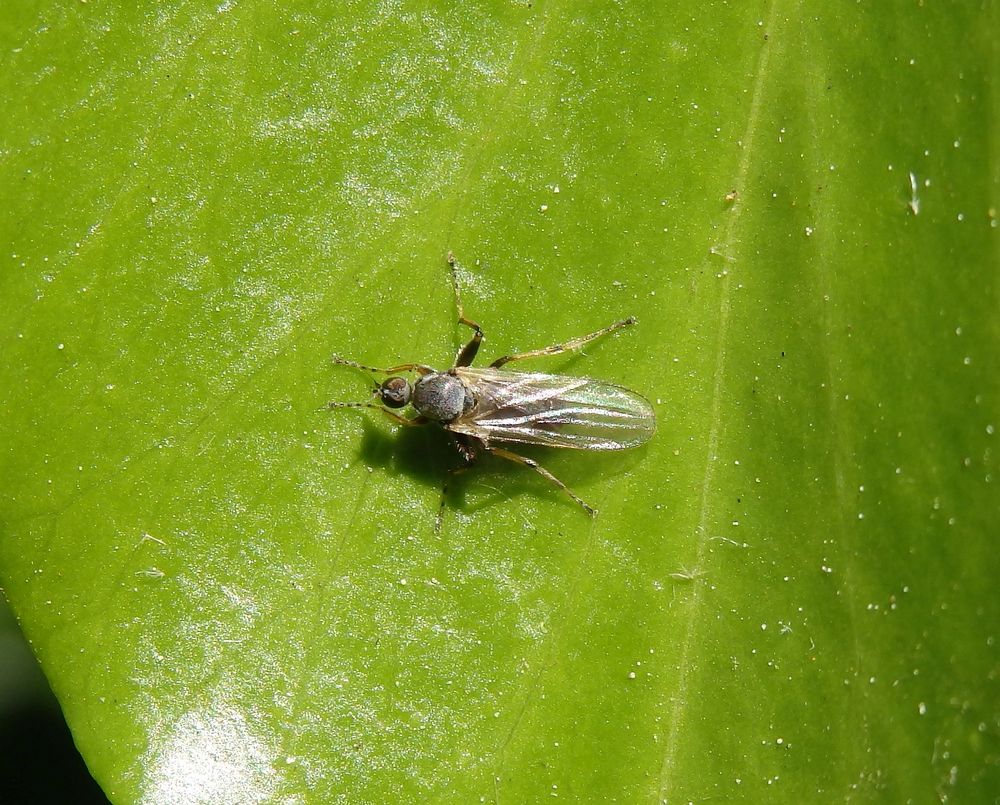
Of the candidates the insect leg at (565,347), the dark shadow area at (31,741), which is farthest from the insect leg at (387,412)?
the dark shadow area at (31,741)

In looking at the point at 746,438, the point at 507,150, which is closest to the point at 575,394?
the point at 746,438

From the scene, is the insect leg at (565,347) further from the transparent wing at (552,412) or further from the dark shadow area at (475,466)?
the dark shadow area at (475,466)

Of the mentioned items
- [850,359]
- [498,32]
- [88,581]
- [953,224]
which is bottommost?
[88,581]

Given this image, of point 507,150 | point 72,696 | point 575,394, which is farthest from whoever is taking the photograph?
point 575,394

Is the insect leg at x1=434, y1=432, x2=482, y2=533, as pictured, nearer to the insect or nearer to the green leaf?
the insect

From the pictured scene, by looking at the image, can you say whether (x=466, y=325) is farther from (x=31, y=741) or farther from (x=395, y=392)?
(x=31, y=741)

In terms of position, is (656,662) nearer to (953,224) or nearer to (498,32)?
(953,224)
